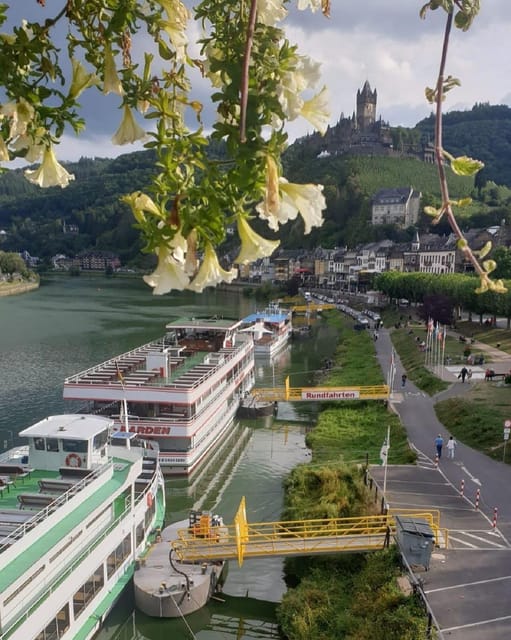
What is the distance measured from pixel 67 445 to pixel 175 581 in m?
5.15

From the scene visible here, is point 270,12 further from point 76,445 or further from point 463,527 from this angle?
point 463,527

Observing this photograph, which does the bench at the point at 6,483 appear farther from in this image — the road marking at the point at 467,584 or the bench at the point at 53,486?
the road marking at the point at 467,584

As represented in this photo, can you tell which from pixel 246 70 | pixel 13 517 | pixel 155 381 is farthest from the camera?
pixel 155 381

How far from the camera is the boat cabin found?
1697cm

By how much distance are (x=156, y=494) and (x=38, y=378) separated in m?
24.9

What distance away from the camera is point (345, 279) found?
12112 cm

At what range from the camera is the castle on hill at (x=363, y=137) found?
7234 inches

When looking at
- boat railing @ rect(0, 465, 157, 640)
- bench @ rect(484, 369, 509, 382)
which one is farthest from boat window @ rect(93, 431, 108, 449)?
bench @ rect(484, 369, 509, 382)

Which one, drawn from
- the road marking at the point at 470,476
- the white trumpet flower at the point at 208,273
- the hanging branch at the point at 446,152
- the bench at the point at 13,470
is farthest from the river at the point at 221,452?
the hanging branch at the point at 446,152

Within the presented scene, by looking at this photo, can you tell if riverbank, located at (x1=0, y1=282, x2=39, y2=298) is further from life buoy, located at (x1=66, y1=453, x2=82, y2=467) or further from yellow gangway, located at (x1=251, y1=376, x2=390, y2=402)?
life buoy, located at (x1=66, y1=453, x2=82, y2=467)

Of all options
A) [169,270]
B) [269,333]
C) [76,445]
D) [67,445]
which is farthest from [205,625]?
[269,333]

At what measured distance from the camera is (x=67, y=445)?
17.1 meters

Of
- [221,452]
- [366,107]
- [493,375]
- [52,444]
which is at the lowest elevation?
[221,452]

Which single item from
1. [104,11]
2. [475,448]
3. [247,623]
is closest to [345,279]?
[475,448]
